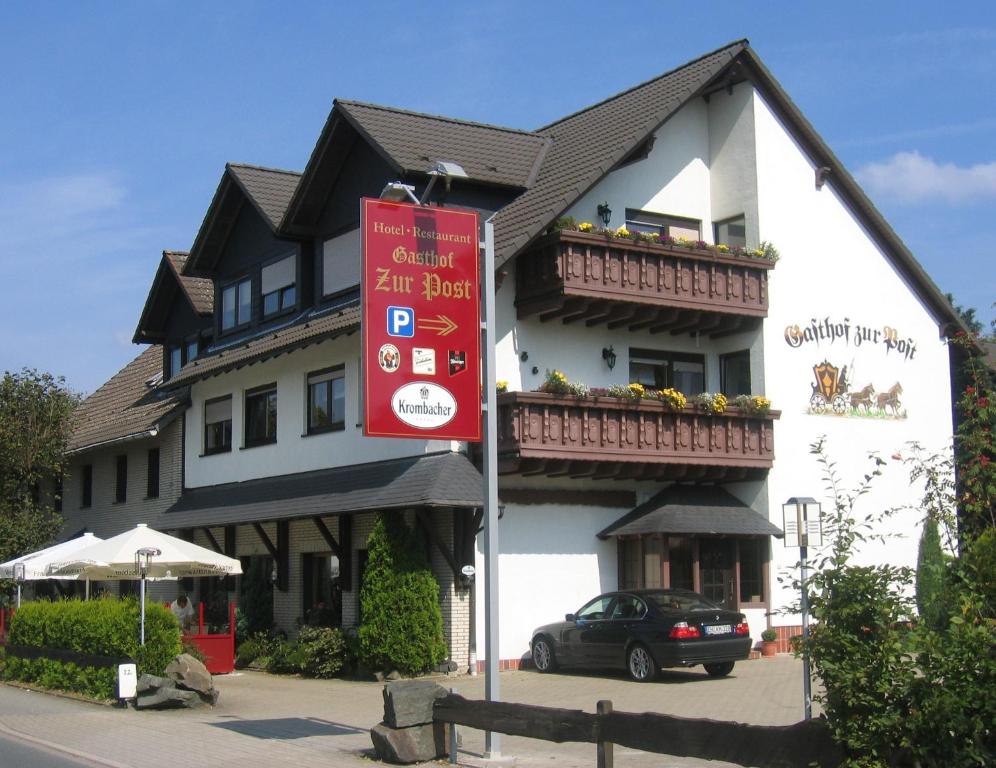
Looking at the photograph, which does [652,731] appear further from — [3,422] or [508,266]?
[3,422]

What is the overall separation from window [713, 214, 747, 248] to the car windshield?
8.46 meters

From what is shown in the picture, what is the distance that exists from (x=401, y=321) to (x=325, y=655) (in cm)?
1109

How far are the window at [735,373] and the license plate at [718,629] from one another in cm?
674

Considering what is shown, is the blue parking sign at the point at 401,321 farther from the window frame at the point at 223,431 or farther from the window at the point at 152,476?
the window at the point at 152,476

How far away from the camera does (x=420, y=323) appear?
48.6 feet

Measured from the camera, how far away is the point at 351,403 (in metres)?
26.0

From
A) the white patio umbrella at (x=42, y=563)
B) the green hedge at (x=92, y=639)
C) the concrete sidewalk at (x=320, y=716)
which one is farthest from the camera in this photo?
the white patio umbrella at (x=42, y=563)

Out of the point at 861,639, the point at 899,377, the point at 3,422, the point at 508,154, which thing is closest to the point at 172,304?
the point at 3,422

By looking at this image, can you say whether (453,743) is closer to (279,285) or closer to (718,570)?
(718,570)

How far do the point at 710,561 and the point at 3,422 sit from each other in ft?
64.3

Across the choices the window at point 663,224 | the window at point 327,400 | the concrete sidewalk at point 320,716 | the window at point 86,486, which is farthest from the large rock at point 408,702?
the window at point 86,486

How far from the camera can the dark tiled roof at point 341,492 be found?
22458mm

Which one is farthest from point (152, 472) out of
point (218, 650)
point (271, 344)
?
point (218, 650)

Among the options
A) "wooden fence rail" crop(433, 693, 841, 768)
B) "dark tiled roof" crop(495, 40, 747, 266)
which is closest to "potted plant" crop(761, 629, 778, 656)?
"dark tiled roof" crop(495, 40, 747, 266)
